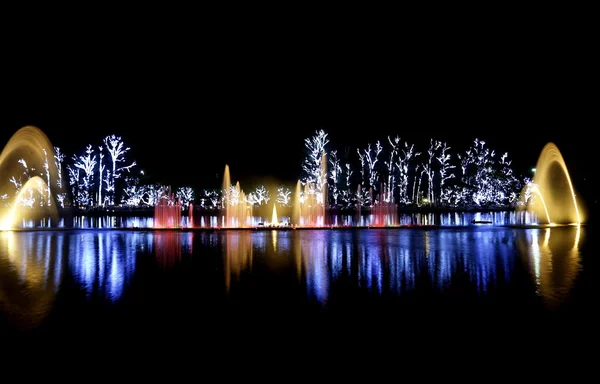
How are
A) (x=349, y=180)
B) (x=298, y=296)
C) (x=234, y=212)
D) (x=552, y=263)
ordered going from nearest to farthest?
(x=298, y=296)
(x=552, y=263)
(x=234, y=212)
(x=349, y=180)

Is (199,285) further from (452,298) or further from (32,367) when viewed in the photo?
A: (452,298)

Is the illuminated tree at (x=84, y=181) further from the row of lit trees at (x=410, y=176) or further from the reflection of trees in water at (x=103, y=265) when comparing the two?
the reflection of trees in water at (x=103, y=265)

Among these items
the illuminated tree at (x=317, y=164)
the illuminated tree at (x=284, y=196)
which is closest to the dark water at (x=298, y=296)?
the illuminated tree at (x=317, y=164)

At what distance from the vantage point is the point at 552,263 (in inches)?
431

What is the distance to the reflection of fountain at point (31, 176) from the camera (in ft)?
141

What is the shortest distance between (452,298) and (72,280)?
26.4 feet

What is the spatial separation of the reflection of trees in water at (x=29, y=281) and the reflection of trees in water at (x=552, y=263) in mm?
8746

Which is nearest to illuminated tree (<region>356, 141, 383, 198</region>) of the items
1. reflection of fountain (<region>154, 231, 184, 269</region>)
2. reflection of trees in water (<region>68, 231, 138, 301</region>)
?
reflection of fountain (<region>154, 231, 184, 269</region>)

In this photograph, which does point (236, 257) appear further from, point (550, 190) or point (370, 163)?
point (370, 163)

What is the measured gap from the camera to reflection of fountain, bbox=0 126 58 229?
141ft

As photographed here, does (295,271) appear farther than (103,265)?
No

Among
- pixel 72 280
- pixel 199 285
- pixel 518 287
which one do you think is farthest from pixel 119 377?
pixel 518 287

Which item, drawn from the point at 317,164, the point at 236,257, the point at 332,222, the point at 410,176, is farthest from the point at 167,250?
the point at 410,176

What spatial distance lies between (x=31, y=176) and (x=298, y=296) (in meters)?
52.3
